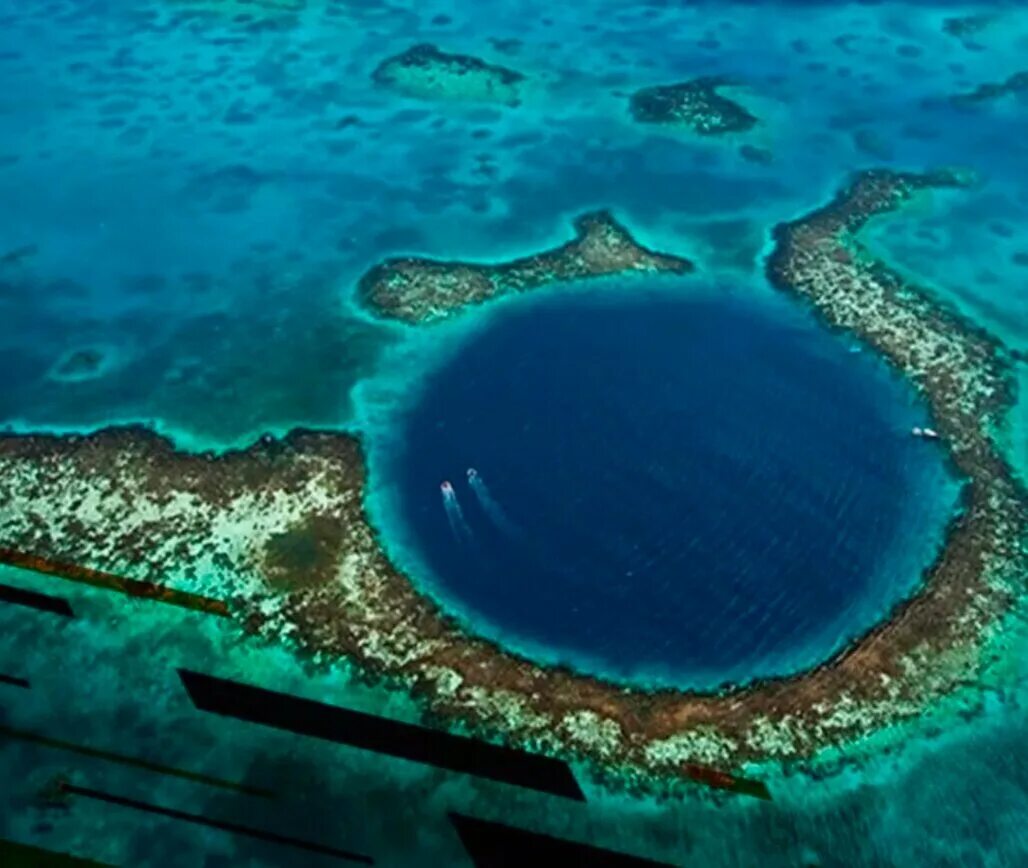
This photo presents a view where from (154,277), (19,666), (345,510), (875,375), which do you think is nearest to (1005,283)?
(875,375)

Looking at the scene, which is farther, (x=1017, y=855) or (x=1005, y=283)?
(x=1005, y=283)

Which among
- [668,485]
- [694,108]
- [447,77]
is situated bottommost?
[668,485]

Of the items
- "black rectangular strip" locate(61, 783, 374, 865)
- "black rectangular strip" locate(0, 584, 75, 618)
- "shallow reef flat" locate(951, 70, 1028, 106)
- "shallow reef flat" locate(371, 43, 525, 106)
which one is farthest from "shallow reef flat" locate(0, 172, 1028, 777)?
"shallow reef flat" locate(371, 43, 525, 106)

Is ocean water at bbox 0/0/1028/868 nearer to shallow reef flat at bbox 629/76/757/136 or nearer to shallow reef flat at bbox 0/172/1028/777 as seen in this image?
shallow reef flat at bbox 0/172/1028/777

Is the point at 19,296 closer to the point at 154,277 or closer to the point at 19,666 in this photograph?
the point at 154,277
